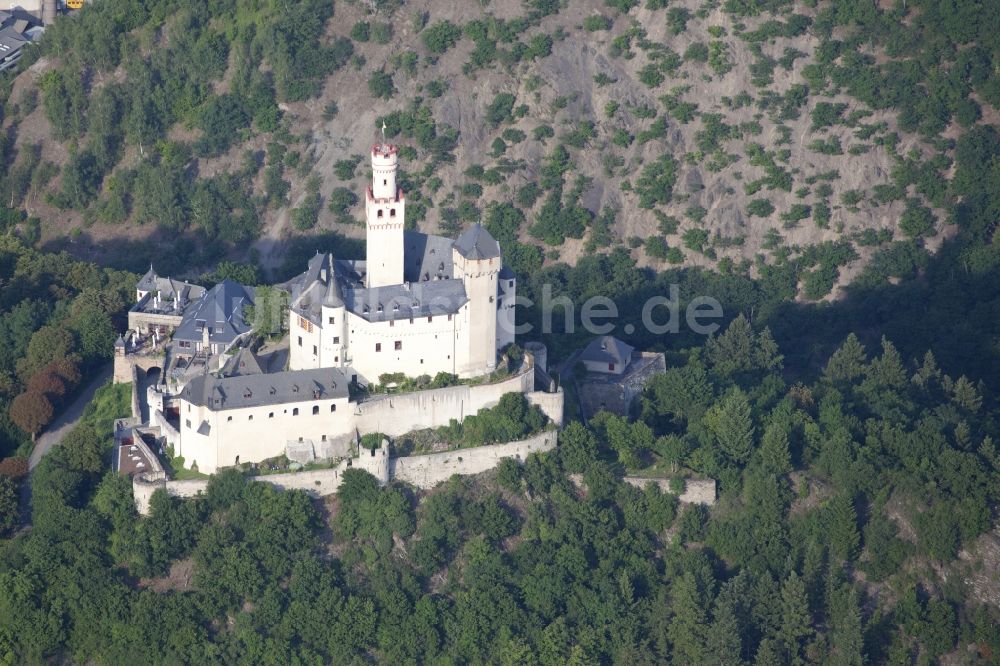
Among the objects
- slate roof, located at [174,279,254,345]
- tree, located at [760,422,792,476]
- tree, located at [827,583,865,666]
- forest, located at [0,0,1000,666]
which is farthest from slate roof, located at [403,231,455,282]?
tree, located at [827,583,865,666]

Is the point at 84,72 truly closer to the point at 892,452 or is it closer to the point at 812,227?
the point at 812,227

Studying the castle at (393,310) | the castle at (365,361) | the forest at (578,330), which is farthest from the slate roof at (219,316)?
the castle at (393,310)

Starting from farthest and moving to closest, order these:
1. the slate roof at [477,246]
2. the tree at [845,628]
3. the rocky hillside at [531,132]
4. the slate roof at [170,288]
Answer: the rocky hillside at [531,132] < the slate roof at [170,288] < the slate roof at [477,246] < the tree at [845,628]

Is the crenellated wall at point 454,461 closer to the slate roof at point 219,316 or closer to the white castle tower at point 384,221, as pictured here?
the white castle tower at point 384,221

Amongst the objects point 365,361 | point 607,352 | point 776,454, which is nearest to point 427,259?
point 365,361

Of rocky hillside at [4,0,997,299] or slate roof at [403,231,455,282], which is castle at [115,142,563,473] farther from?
rocky hillside at [4,0,997,299]

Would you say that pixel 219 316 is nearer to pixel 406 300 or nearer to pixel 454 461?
pixel 406 300

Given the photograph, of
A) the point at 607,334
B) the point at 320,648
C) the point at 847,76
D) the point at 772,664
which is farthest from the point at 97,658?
the point at 847,76
